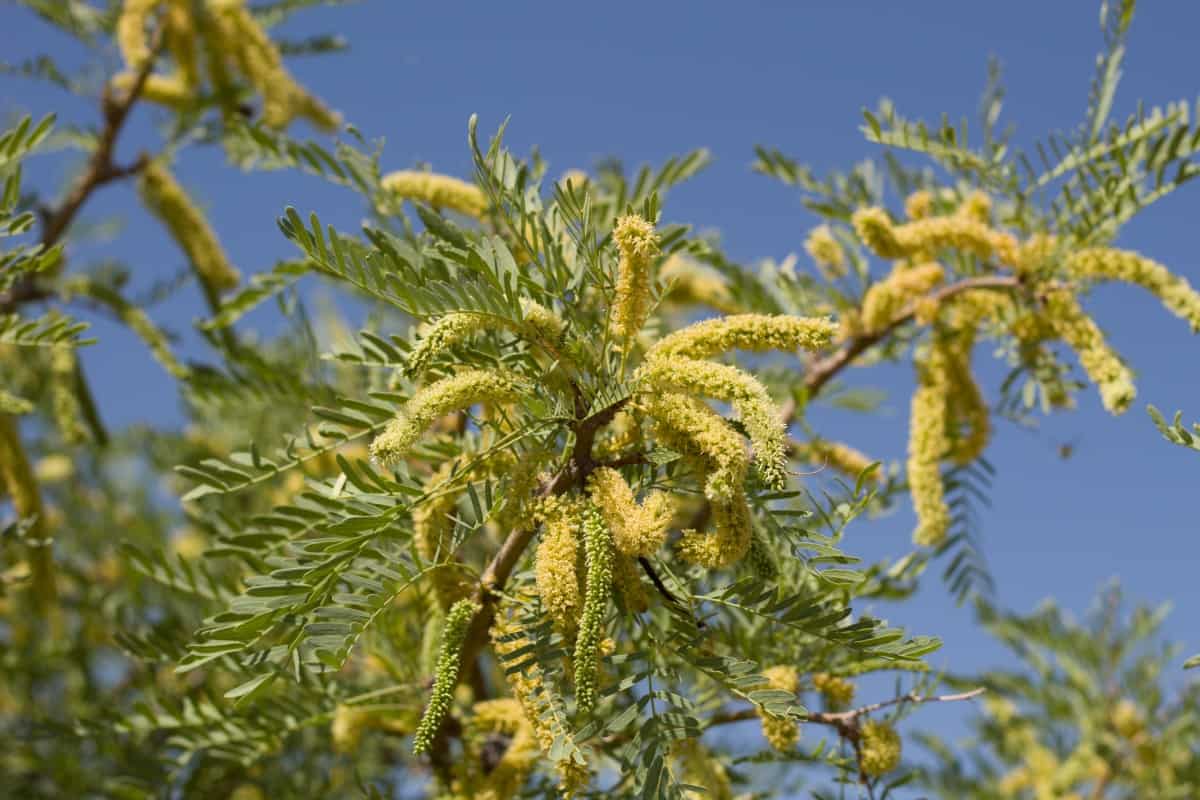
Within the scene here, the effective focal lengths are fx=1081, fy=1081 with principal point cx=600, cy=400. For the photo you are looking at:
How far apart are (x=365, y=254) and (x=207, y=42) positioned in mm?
2075

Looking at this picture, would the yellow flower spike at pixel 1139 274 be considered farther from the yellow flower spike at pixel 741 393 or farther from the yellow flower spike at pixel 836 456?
the yellow flower spike at pixel 741 393

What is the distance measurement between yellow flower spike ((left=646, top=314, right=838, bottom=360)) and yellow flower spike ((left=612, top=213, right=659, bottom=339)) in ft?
0.16

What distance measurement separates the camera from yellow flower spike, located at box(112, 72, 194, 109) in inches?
121

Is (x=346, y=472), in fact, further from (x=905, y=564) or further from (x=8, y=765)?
(x=8, y=765)

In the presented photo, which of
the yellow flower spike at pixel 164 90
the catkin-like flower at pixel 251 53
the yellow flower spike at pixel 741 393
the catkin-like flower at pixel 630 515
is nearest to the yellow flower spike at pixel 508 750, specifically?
the catkin-like flower at pixel 630 515

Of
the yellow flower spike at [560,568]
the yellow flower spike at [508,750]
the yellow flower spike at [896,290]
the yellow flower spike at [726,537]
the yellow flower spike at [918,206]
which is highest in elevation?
the yellow flower spike at [918,206]

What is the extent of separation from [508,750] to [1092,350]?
1.41 m

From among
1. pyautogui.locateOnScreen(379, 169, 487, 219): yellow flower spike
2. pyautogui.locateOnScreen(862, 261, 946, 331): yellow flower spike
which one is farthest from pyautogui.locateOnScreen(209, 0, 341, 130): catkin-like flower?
pyautogui.locateOnScreen(862, 261, 946, 331): yellow flower spike

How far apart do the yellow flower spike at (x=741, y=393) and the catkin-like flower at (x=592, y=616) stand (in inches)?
8.3

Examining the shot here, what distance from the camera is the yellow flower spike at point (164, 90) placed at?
308 centimetres

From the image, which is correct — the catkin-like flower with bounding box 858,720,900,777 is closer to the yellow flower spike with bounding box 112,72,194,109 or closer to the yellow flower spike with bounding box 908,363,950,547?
the yellow flower spike with bounding box 908,363,950,547

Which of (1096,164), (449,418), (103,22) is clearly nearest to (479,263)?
(449,418)

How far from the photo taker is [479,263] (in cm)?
136

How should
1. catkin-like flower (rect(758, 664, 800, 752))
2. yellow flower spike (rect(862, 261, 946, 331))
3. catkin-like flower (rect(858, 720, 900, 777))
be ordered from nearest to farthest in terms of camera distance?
catkin-like flower (rect(758, 664, 800, 752))
catkin-like flower (rect(858, 720, 900, 777))
yellow flower spike (rect(862, 261, 946, 331))
